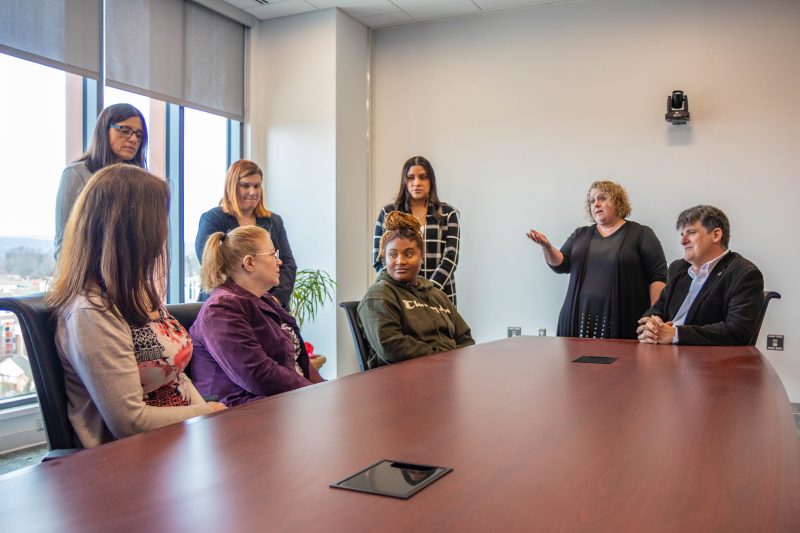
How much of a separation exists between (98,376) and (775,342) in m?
4.40

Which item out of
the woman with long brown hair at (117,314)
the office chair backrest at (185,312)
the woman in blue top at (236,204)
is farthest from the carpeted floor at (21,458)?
the woman with long brown hair at (117,314)

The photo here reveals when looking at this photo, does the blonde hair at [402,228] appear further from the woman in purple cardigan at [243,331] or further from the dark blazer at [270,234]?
the dark blazer at [270,234]

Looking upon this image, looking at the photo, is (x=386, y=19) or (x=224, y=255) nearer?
(x=224, y=255)

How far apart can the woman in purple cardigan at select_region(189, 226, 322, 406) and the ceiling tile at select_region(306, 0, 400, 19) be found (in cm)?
343

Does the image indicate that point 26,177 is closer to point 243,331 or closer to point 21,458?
point 21,458

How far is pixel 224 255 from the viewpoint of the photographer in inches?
86.7

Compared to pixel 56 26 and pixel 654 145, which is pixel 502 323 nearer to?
pixel 654 145

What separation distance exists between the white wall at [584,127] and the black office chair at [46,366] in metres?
4.17

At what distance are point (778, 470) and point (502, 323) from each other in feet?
14.4

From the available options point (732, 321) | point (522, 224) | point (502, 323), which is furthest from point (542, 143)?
point (732, 321)

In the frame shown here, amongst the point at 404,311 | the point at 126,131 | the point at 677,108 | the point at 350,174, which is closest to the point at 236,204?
the point at 126,131

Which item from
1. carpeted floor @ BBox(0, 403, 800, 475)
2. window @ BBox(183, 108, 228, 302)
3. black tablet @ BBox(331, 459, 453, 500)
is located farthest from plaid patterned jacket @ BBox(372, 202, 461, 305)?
black tablet @ BBox(331, 459, 453, 500)

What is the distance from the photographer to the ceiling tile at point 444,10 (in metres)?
5.25

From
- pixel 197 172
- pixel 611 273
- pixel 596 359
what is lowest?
pixel 596 359
